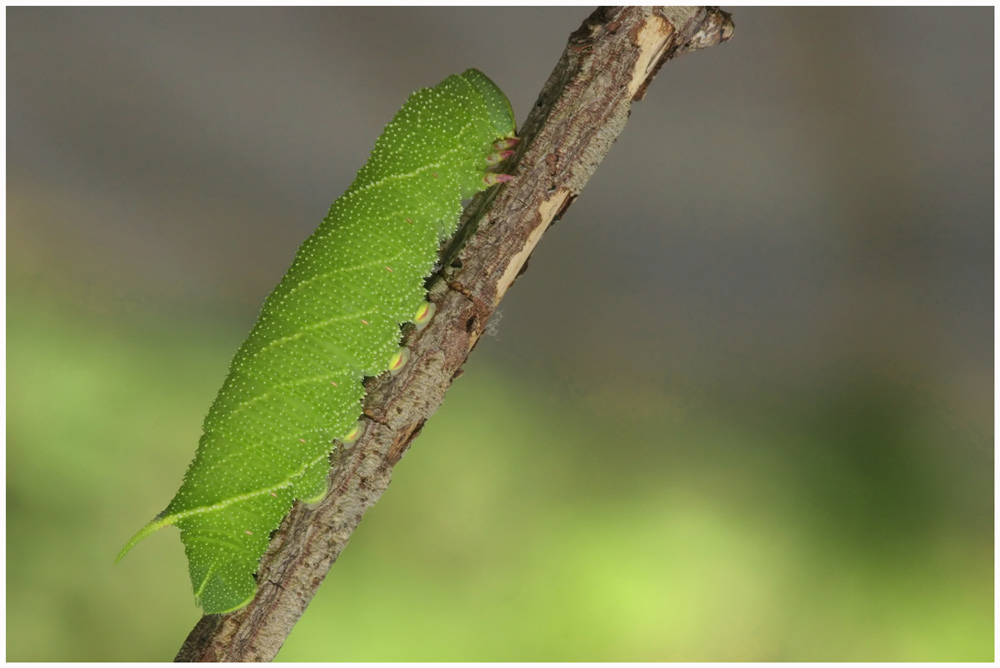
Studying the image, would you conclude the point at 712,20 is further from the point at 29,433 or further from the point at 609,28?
the point at 29,433

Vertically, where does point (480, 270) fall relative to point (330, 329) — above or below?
above

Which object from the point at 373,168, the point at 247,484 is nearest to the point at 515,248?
the point at 373,168

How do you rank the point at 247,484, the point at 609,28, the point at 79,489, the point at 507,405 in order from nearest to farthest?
the point at 609,28, the point at 247,484, the point at 79,489, the point at 507,405

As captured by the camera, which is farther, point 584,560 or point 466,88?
point 584,560

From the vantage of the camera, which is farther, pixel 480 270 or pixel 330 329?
pixel 330 329
